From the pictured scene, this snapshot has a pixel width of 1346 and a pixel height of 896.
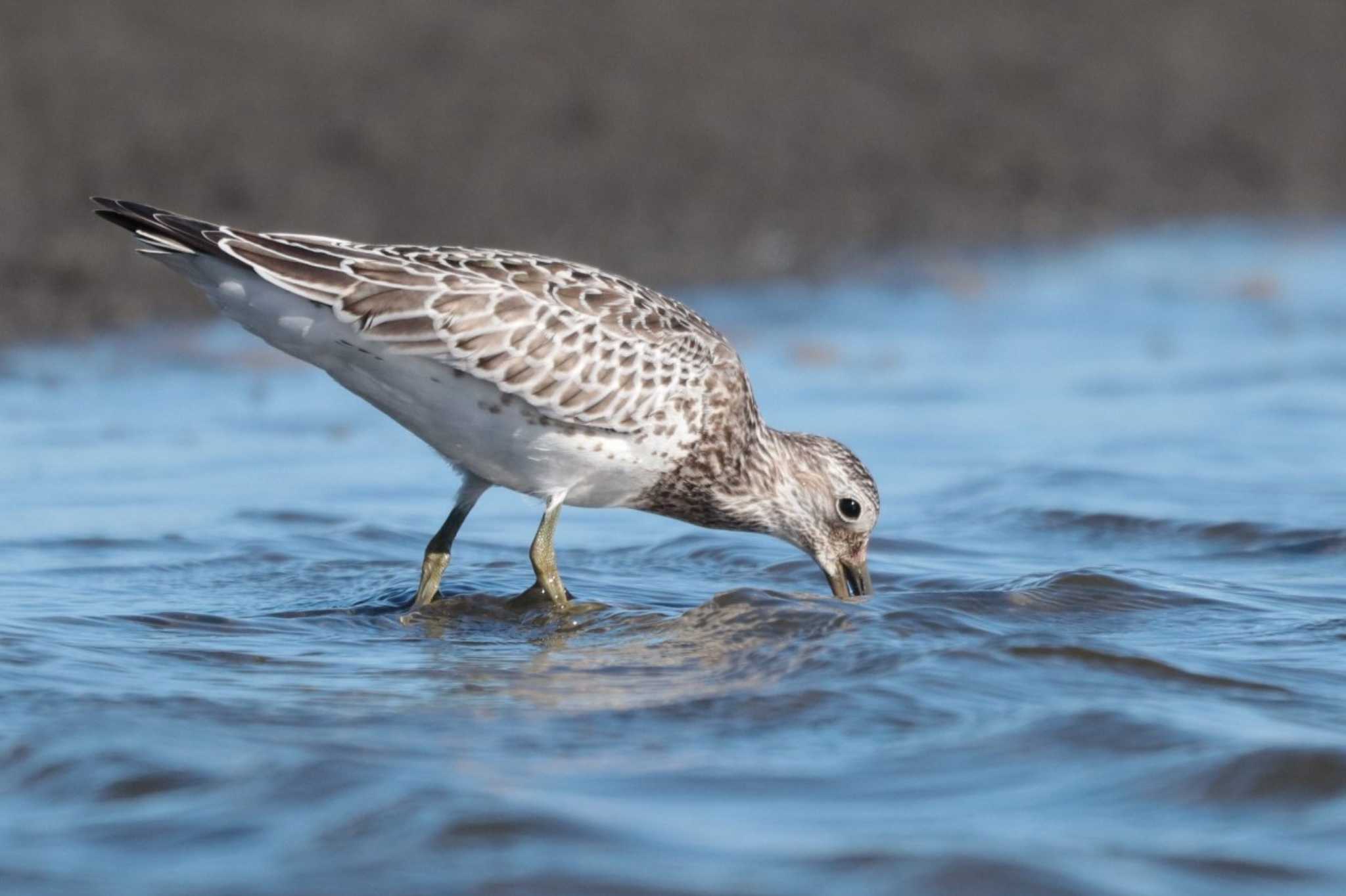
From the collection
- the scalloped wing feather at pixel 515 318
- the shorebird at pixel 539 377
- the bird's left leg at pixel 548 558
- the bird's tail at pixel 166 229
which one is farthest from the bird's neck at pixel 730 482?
the bird's tail at pixel 166 229

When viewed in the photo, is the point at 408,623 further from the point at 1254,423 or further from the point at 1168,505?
the point at 1254,423

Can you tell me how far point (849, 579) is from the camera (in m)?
8.82

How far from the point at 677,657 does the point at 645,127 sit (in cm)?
1152

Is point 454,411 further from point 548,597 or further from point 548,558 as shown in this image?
point 548,597

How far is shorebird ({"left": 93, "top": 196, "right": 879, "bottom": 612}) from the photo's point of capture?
24.5 feet

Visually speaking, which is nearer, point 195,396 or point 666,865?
point 666,865

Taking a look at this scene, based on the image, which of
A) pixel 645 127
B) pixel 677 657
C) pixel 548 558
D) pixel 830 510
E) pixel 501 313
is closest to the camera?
pixel 677 657

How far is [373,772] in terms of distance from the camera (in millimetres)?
5699

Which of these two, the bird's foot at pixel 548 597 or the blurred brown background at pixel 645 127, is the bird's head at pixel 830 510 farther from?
the blurred brown background at pixel 645 127

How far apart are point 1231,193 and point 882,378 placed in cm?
935

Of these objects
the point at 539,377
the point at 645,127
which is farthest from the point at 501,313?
the point at 645,127

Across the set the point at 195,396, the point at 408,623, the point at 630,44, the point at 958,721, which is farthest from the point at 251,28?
the point at 958,721

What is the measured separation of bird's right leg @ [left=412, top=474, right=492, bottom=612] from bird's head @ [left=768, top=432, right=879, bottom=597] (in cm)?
132

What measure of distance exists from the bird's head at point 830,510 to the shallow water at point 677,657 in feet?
0.98
